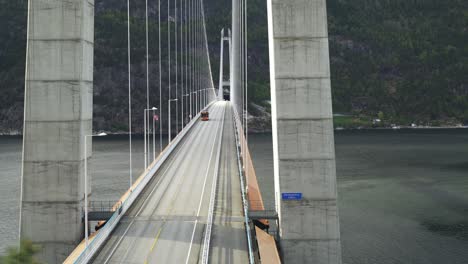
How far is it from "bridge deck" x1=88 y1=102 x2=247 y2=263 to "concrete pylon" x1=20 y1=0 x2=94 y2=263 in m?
3.78

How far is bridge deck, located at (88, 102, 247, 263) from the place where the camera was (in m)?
22.1

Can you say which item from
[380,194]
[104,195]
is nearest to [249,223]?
[104,195]

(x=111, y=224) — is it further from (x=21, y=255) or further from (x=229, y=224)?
(x=21, y=255)

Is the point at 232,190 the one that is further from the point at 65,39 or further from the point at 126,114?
the point at 126,114

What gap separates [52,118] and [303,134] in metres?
13.4

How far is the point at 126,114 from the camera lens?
16925 centimetres

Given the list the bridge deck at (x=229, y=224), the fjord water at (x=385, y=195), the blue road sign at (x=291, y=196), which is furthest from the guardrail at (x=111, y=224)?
the fjord water at (x=385, y=195)

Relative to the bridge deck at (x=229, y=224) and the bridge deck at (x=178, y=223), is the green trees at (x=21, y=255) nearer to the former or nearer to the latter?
the bridge deck at (x=178, y=223)

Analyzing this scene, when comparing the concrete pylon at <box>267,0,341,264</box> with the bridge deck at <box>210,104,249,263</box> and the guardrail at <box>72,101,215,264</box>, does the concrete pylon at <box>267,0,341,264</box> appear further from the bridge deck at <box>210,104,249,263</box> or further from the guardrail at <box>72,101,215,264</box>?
the guardrail at <box>72,101,215,264</box>

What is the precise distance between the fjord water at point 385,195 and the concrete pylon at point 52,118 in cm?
1722

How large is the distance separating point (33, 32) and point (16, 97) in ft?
525

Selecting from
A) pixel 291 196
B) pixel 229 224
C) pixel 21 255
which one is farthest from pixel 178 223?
pixel 21 255

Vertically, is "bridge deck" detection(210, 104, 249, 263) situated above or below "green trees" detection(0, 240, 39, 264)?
below

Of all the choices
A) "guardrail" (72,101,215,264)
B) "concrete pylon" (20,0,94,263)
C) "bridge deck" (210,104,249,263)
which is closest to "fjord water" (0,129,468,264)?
"bridge deck" (210,104,249,263)
